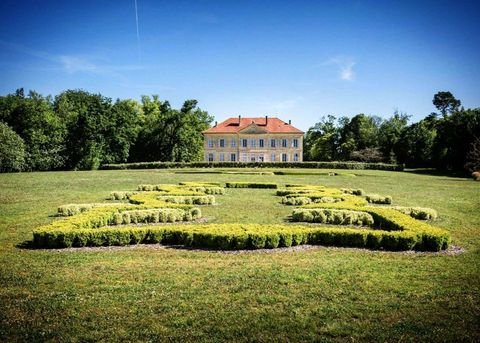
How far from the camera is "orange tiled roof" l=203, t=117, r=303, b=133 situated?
2680 inches

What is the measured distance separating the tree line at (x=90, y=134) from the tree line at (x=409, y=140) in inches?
1169

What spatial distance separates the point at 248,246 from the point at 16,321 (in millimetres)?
5606

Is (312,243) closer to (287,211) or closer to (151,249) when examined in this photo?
(151,249)

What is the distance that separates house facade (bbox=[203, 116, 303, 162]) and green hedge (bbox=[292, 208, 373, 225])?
53.8 m

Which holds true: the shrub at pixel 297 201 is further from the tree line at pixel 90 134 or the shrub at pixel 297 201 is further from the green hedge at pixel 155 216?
the tree line at pixel 90 134

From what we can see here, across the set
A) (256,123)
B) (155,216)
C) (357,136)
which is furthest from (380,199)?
(357,136)

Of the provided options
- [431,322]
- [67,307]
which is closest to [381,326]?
[431,322]

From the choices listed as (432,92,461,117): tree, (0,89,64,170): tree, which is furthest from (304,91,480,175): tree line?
(0,89,64,170): tree

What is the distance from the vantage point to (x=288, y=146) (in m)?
68.4

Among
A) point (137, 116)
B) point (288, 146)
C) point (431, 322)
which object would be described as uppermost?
point (137, 116)

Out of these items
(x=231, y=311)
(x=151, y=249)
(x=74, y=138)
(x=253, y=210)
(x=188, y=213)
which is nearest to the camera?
(x=231, y=311)

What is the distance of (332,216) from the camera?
13758 mm

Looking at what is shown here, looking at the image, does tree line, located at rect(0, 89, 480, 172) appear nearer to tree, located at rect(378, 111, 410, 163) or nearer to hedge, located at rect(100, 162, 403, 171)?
tree, located at rect(378, 111, 410, 163)

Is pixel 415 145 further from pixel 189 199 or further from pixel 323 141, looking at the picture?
pixel 189 199
